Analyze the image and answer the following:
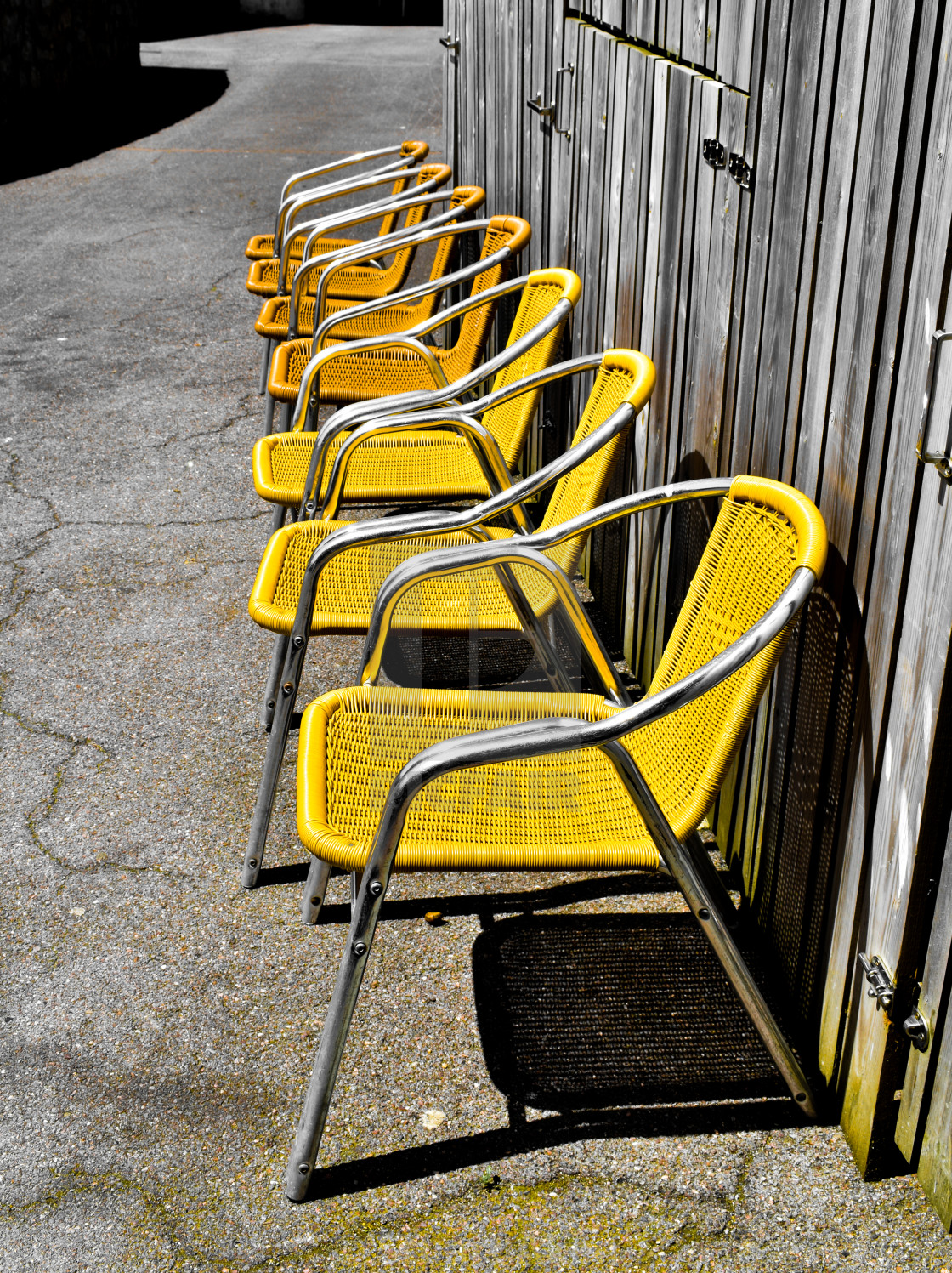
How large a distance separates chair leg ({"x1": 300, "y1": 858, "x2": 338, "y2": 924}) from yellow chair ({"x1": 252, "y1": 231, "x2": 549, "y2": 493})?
1.09 meters

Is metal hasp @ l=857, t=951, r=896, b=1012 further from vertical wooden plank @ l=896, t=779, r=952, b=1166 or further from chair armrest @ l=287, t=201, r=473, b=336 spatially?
chair armrest @ l=287, t=201, r=473, b=336

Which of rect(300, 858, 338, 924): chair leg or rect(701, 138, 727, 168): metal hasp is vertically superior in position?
rect(701, 138, 727, 168): metal hasp

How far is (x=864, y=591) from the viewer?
203cm

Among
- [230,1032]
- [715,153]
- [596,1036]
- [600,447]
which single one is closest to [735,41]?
[715,153]

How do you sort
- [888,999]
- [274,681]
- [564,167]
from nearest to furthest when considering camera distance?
[888,999] → [274,681] → [564,167]

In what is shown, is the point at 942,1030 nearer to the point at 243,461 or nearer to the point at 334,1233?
the point at 334,1233

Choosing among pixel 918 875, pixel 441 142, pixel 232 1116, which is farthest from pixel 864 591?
pixel 441 142

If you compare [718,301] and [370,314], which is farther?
[370,314]

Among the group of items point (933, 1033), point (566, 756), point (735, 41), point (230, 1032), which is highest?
point (735, 41)

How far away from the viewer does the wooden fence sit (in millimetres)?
1830

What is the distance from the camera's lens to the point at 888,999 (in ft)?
6.59

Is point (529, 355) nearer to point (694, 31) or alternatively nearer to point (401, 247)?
point (694, 31)

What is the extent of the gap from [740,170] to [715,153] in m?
0.14

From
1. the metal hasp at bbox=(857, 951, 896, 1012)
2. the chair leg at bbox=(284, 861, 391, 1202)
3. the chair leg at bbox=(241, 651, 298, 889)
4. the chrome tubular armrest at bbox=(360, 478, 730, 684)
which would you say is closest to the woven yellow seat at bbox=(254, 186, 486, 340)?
the chair leg at bbox=(241, 651, 298, 889)
